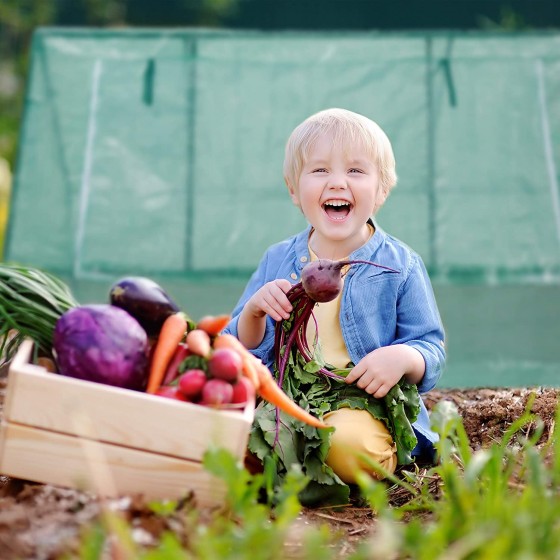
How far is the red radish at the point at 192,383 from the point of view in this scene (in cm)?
217

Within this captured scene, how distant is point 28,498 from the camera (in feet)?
7.13

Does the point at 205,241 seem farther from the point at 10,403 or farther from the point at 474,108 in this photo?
the point at 10,403

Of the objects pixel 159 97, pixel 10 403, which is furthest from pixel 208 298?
pixel 10 403

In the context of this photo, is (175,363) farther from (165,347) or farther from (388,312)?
(388,312)

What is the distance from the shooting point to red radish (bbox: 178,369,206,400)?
217cm

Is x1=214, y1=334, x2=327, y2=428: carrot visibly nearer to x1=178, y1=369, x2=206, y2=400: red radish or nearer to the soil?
x1=178, y1=369, x2=206, y2=400: red radish

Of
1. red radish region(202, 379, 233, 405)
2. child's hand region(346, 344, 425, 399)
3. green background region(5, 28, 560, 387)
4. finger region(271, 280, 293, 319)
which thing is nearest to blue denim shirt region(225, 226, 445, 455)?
child's hand region(346, 344, 425, 399)

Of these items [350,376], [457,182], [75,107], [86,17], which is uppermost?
[86,17]

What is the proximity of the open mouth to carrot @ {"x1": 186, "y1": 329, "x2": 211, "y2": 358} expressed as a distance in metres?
0.81

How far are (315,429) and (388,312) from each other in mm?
562

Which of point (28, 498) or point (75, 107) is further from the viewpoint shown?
point (75, 107)

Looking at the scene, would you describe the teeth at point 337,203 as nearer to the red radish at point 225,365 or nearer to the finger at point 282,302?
the finger at point 282,302

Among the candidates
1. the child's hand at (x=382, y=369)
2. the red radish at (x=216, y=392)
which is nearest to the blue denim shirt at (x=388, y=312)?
the child's hand at (x=382, y=369)

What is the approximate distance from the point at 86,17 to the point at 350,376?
13.8m
